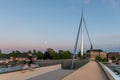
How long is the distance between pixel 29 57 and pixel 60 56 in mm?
105193

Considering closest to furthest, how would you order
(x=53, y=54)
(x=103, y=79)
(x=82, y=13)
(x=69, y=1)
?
(x=103, y=79) < (x=69, y=1) < (x=82, y=13) < (x=53, y=54)

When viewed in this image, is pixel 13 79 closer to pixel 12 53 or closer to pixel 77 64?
pixel 77 64

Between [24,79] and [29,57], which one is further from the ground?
[29,57]

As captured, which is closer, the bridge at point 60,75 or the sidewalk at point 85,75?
the sidewalk at point 85,75

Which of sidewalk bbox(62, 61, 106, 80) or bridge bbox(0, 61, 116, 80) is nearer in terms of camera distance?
sidewalk bbox(62, 61, 106, 80)

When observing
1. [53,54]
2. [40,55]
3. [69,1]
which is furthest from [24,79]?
[40,55]

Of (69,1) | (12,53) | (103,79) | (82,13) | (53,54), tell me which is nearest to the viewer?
(103,79)

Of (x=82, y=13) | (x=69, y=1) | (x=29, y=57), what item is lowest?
(x=29, y=57)

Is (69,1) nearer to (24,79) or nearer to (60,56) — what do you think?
(24,79)

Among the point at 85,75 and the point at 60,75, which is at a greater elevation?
the point at 85,75

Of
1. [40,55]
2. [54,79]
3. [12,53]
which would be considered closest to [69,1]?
[54,79]

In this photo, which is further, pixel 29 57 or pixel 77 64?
pixel 77 64

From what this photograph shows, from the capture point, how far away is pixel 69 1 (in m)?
29.6

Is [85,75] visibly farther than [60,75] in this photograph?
No
